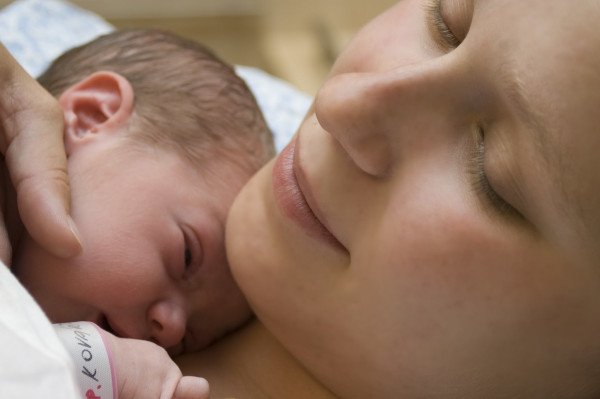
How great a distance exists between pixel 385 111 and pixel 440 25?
16 centimetres

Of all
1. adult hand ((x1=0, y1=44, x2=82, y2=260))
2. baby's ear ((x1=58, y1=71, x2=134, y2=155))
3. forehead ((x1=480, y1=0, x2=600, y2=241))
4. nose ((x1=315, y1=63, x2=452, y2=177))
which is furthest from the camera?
baby's ear ((x1=58, y1=71, x2=134, y2=155))

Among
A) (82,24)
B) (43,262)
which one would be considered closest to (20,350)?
(43,262)

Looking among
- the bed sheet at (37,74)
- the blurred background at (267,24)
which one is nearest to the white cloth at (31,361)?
the bed sheet at (37,74)

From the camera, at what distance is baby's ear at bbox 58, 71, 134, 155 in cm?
111

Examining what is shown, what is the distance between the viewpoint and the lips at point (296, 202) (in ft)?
2.98

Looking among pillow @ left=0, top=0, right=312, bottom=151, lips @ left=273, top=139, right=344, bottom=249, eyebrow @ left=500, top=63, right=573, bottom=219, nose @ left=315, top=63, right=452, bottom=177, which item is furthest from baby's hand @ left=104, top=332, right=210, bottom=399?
pillow @ left=0, top=0, right=312, bottom=151

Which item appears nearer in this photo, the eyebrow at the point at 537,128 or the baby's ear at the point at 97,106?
the eyebrow at the point at 537,128

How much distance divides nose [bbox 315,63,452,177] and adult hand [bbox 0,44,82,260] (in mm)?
386

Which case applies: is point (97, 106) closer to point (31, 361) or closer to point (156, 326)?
point (156, 326)

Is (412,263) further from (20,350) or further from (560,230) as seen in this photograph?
(20,350)

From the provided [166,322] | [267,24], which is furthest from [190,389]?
[267,24]

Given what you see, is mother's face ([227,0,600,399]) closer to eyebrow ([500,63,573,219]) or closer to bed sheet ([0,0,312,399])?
eyebrow ([500,63,573,219])

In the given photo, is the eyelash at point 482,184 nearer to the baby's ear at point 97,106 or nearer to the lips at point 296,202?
the lips at point 296,202

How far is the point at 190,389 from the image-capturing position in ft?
2.69
